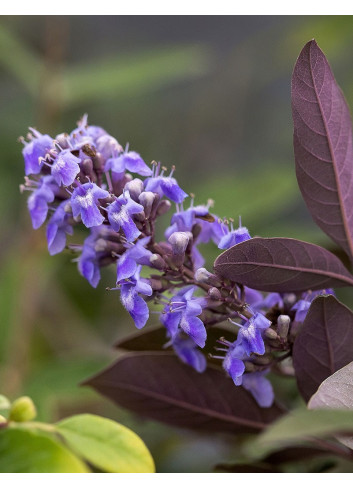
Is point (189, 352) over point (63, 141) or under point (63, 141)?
under

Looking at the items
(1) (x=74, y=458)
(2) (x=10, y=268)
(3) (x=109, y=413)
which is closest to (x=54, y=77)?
(2) (x=10, y=268)

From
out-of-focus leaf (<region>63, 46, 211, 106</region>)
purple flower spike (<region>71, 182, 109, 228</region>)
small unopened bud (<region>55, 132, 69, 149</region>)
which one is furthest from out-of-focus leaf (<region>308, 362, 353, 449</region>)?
out-of-focus leaf (<region>63, 46, 211, 106</region>)

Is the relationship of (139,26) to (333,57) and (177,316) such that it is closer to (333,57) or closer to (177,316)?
(333,57)

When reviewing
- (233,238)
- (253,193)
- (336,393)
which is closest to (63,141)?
(233,238)

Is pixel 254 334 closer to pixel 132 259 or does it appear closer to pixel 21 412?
pixel 132 259

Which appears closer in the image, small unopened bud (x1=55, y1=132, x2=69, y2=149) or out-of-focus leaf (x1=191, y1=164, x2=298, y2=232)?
small unopened bud (x1=55, y1=132, x2=69, y2=149)

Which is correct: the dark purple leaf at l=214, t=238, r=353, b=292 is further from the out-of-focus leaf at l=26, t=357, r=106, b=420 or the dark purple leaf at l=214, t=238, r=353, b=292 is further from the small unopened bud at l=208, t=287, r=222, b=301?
the out-of-focus leaf at l=26, t=357, r=106, b=420
